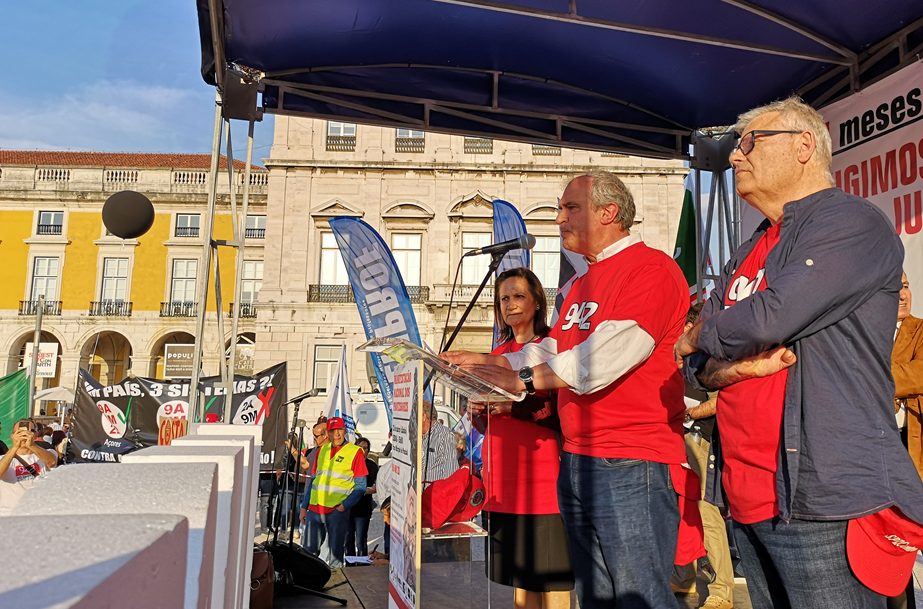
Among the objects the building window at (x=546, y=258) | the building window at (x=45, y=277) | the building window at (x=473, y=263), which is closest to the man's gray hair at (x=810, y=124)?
the building window at (x=473, y=263)

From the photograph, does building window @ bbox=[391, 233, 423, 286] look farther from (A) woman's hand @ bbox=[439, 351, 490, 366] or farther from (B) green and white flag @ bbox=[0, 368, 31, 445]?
(A) woman's hand @ bbox=[439, 351, 490, 366]

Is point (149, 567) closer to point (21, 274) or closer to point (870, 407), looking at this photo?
point (870, 407)

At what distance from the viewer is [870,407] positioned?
1.62 m

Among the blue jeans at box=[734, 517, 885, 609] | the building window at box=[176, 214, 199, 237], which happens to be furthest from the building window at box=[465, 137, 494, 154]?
the blue jeans at box=[734, 517, 885, 609]

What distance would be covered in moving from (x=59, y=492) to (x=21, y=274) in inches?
1594

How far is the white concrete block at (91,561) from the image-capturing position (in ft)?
1.70

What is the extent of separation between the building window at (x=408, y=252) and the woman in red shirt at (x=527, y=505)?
76.5 feet

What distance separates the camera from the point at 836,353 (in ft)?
5.51

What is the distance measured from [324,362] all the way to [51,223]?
1919 centimetres

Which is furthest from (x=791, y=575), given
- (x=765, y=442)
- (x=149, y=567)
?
(x=149, y=567)

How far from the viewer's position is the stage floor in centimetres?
279

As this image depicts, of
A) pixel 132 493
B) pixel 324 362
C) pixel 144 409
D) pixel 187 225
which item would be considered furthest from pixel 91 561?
pixel 187 225

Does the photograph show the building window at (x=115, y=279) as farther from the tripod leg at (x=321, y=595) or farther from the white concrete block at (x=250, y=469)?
the white concrete block at (x=250, y=469)

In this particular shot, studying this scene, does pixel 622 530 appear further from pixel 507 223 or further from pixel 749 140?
pixel 507 223
